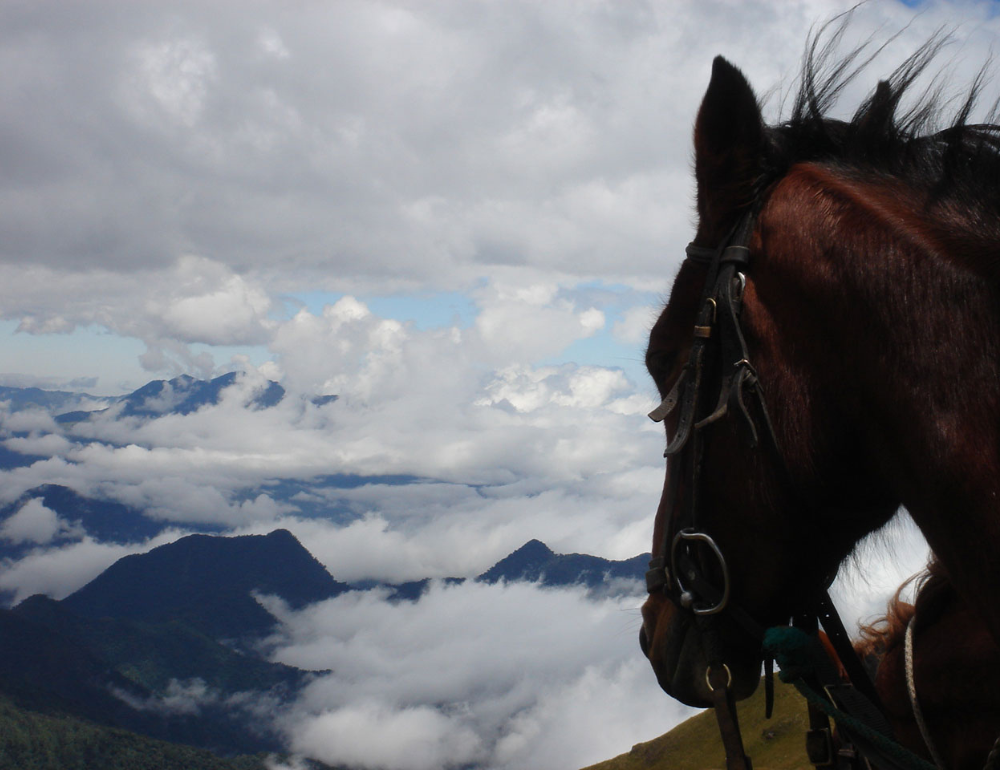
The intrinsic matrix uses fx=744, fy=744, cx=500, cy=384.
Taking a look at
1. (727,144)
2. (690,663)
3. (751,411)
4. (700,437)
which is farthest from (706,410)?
(690,663)

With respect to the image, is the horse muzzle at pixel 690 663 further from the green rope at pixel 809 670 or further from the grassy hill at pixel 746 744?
the grassy hill at pixel 746 744

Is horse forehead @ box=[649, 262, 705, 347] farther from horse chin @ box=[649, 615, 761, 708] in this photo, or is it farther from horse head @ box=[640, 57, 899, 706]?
horse chin @ box=[649, 615, 761, 708]

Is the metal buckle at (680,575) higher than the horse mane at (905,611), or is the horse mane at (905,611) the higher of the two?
the metal buckle at (680,575)

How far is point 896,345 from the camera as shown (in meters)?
2.37

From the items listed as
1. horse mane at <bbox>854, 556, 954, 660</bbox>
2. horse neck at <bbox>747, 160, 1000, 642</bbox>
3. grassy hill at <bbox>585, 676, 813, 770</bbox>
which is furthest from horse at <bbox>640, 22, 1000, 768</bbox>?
grassy hill at <bbox>585, 676, 813, 770</bbox>

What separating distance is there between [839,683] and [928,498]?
1.39 metres

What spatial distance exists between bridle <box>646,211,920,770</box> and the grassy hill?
8585cm

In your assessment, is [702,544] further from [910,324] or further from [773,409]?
[910,324]

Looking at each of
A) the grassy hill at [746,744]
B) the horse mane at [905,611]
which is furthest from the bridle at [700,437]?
the grassy hill at [746,744]

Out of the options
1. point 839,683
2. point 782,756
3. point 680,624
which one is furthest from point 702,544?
point 782,756

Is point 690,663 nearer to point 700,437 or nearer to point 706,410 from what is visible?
point 700,437

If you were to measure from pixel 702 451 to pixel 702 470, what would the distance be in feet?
0.28

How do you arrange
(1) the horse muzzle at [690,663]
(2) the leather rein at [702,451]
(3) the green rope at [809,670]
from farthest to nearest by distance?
(1) the horse muzzle at [690,663], (3) the green rope at [809,670], (2) the leather rein at [702,451]

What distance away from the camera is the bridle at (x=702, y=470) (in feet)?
9.15
